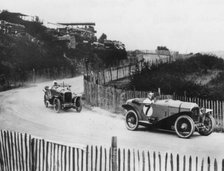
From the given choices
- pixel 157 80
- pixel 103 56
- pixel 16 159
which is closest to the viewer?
pixel 16 159

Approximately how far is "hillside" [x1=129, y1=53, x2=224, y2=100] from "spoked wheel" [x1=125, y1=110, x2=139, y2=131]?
3875 millimetres

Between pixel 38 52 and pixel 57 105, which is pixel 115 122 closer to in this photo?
pixel 57 105

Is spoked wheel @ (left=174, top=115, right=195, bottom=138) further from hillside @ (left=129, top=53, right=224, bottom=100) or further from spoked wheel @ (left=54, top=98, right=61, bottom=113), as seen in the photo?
spoked wheel @ (left=54, top=98, right=61, bottom=113)

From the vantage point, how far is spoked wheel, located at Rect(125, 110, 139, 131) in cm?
1503

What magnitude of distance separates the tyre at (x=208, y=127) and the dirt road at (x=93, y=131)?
21cm

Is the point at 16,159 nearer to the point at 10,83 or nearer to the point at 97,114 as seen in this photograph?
the point at 97,114

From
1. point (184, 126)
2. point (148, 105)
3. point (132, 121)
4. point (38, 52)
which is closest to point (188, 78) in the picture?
point (132, 121)

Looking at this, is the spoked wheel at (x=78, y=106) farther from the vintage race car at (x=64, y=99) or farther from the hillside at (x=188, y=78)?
the hillside at (x=188, y=78)

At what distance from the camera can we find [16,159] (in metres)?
8.36

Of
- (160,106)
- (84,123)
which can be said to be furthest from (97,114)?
(160,106)

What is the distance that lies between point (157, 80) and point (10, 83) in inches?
592

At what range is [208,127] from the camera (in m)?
14.2

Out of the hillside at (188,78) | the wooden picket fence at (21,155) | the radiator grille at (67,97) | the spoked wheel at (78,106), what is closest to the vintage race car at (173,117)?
the hillside at (188,78)

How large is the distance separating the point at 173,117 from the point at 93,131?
9.64 ft
